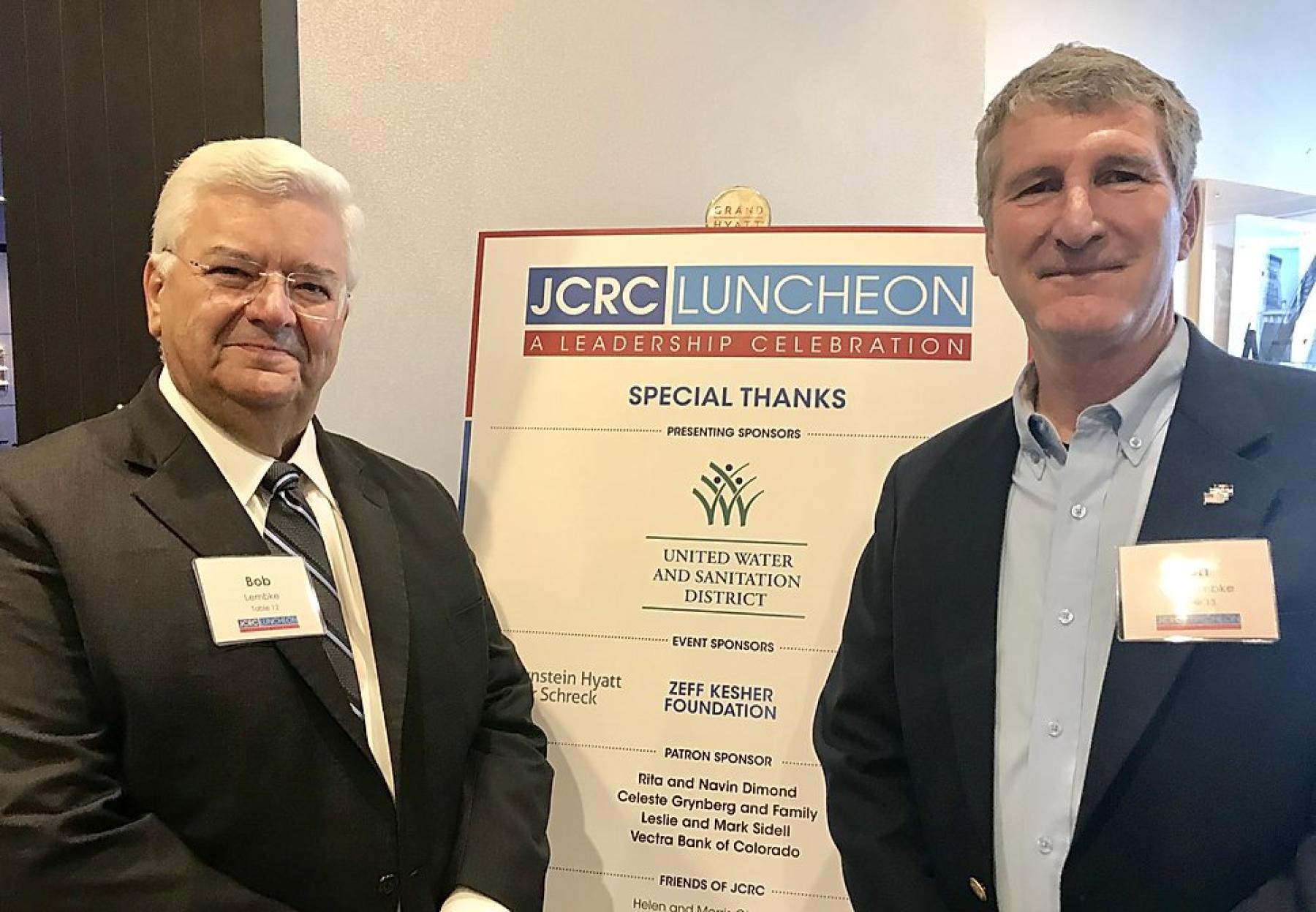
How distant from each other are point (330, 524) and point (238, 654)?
0.29 meters

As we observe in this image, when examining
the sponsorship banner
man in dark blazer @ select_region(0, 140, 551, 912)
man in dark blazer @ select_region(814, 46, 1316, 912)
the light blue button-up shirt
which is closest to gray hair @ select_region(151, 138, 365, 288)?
man in dark blazer @ select_region(0, 140, 551, 912)

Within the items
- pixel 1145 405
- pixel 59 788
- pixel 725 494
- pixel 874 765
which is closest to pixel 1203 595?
pixel 1145 405

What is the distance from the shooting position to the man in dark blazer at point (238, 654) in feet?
4.32

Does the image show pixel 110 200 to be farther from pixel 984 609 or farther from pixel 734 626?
pixel 984 609

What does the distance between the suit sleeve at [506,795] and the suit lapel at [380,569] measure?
0.70 feet

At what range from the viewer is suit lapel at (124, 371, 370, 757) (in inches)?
56.5

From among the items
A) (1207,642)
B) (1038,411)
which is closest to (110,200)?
(1038,411)

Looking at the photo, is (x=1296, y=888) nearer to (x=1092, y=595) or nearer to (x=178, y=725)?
(x=1092, y=595)

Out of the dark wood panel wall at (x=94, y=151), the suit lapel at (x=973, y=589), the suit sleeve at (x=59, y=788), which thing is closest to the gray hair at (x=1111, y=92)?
the suit lapel at (x=973, y=589)

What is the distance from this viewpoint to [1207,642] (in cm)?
125

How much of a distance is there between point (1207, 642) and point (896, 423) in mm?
859

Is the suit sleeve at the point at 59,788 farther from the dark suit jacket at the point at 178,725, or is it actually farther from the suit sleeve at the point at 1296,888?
the suit sleeve at the point at 1296,888

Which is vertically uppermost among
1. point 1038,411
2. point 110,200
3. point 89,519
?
point 110,200

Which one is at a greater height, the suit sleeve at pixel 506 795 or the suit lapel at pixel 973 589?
the suit lapel at pixel 973 589
